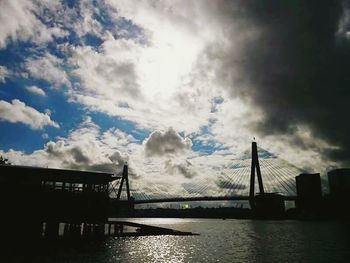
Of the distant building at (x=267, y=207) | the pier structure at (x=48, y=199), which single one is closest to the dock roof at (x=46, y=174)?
the pier structure at (x=48, y=199)

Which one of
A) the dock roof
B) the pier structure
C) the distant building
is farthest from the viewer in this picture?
the distant building

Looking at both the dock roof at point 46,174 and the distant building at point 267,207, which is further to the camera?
the distant building at point 267,207

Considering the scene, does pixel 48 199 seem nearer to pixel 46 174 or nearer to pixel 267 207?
pixel 46 174

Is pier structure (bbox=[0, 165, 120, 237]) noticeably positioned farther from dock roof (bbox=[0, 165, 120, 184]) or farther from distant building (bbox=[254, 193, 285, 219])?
distant building (bbox=[254, 193, 285, 219])

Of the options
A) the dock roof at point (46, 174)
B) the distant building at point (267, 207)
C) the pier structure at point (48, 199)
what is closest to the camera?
the pier structure at point (48, 199)

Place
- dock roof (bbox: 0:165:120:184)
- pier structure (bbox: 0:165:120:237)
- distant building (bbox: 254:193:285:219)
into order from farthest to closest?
distant building (bbox: 254:193:285:219) < dock roof (bbox: 0:165:120:184) < pier structure (bbox: 0:165:120:237)

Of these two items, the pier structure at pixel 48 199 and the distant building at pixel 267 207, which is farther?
the distant building at pixel 267 207

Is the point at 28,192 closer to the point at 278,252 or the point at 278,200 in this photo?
the point at 278,252

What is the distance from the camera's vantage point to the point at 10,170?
44.4 meters

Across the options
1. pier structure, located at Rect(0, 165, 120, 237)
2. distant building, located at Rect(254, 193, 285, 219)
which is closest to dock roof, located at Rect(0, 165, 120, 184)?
pier structure, located at Rect(0, 165, 120, 237)

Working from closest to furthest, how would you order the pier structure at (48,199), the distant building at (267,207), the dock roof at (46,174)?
the pier structure at (48,199), the dock roof at (46,174), the distant building at (267,207)

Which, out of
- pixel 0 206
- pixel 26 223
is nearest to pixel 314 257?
pixel 26 223

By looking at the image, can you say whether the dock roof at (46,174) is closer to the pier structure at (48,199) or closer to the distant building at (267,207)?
the pier structure at (48,199)

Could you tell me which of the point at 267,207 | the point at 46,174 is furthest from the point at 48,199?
the point at 267,207
